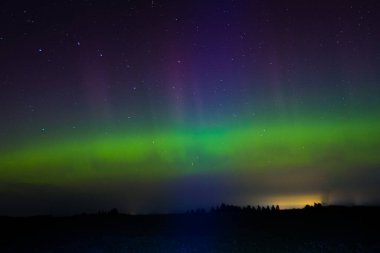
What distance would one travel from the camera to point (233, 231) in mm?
27531

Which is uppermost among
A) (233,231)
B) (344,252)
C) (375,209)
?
(375,209)

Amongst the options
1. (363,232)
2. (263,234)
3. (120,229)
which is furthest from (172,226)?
(363,232)

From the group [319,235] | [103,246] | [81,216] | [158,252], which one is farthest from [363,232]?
[81,216]

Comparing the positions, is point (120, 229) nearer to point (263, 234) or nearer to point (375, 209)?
point (263, 234)

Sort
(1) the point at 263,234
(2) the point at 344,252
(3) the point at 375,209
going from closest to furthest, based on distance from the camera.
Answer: (2) the point at 344,252, (1) the point at 263,234, (3) the point at 375,209

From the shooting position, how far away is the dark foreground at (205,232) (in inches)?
938

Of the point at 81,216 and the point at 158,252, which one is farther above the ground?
the point at 81,216

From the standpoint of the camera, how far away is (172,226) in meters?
30.5

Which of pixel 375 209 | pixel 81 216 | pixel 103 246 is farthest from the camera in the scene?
pixel 81 216

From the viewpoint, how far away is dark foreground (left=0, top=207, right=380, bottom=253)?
78.2 ft

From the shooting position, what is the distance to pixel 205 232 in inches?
1104

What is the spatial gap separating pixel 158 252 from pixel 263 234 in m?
5.99

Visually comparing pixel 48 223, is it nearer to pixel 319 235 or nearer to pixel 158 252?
pixel 158 252

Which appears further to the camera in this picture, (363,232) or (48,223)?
(48,223)
